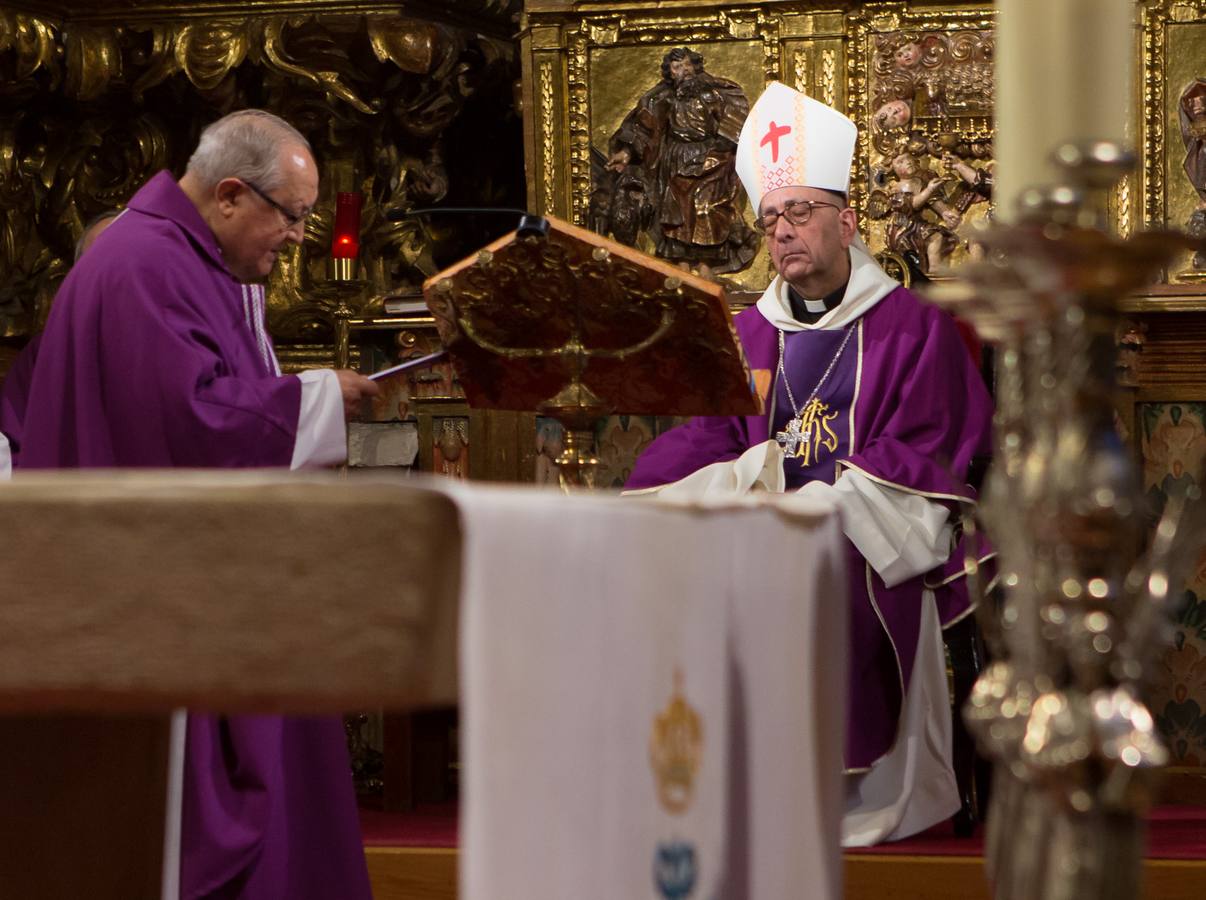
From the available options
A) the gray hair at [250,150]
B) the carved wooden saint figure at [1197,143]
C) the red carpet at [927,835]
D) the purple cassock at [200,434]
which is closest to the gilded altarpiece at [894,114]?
the carved wooden saint figure at [1197,143]

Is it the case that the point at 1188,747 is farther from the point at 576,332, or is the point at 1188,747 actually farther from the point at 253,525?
the point at 253,525

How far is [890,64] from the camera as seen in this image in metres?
7.04

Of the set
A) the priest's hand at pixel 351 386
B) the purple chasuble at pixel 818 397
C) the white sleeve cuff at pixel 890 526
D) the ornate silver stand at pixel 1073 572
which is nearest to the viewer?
the ornate silver stand at pixel 1073 572

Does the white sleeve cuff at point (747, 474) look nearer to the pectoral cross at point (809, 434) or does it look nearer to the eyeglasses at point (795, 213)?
the pectoral cross at point (809, 434)

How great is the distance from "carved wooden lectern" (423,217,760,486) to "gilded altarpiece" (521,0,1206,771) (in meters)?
2.62

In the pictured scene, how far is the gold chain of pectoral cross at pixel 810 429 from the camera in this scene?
224 inches

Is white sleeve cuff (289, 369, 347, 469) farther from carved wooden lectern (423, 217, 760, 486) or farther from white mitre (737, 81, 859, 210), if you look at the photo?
white mitre (737, 81, 859, 210)

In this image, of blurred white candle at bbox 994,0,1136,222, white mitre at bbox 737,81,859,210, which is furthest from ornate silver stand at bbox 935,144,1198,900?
white mitre at bbox 737,81,859,210

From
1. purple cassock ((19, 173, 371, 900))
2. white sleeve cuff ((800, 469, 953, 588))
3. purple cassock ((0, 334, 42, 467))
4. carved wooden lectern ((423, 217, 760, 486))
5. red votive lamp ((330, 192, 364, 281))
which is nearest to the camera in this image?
purple cassock ((19, 173, 371, 900))

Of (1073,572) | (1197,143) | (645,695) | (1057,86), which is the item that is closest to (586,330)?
(645,695)

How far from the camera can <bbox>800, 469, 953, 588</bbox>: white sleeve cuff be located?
17.3 feet

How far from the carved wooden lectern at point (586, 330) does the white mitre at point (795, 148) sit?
6.11ft

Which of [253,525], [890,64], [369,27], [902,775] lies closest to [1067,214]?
[253,525]

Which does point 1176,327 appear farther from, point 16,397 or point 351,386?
point 16,397
